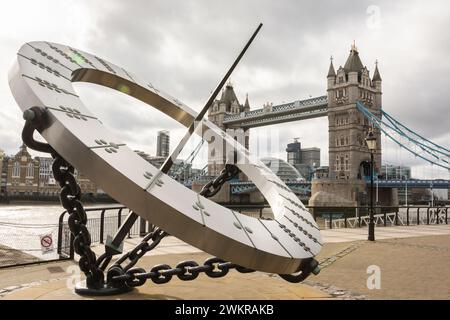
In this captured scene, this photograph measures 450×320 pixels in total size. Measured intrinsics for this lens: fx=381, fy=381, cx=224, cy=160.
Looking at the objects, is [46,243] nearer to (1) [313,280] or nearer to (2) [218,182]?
(2) [218,182]

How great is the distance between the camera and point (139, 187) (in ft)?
8.66

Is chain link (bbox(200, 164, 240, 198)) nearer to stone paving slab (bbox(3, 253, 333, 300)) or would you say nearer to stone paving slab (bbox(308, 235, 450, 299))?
stone paving slab (bbox(3, 253, 333, 300))

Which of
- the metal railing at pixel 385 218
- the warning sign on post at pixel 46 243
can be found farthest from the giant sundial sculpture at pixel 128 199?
the metal railing at pixel 385 218

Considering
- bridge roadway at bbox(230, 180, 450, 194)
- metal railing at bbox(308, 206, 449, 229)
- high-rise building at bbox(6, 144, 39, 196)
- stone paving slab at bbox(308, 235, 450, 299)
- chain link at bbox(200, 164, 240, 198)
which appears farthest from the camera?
high-rise building at bbox(6, 144, 39, 196)

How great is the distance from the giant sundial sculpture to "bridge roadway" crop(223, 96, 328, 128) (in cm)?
5540

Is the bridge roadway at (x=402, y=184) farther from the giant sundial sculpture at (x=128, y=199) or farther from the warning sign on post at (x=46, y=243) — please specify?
the giant sundial sculpture at (x=128, y=199)

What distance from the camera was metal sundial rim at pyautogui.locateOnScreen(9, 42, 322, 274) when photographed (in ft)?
8.68

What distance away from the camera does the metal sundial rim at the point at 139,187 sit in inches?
104

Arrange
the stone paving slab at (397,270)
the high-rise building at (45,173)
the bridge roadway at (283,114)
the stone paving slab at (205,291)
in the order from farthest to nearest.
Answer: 1. the high-rise building at (45,173)
2. the bridge roadway at (283,114)
3. the stone paving slab at (397,270)
4. the stone paving slab at (205,291)

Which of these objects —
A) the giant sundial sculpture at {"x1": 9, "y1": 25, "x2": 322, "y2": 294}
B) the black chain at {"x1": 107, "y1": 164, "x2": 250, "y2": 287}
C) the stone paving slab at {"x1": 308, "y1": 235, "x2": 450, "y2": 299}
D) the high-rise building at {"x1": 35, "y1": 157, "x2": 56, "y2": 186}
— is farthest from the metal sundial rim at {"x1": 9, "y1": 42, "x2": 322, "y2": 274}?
the high-rise building at {"x1": 35, "y1": 157, "x2": 56, "y2": 186}

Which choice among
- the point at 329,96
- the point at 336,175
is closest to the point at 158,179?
the point at 336,175

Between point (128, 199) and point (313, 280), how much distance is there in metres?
3.95

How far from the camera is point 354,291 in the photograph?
512cm

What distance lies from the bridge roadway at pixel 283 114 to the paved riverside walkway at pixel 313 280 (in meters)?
49.6
